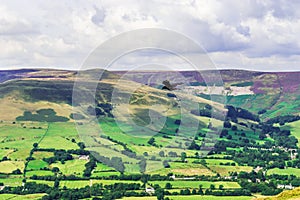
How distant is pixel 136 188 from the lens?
111 meters

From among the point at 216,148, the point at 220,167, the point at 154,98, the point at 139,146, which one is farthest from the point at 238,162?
the point at 154,98

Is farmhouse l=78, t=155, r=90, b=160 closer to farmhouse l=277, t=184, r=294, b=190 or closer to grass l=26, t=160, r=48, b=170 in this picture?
grass l=26, t=160, r=48, b=170

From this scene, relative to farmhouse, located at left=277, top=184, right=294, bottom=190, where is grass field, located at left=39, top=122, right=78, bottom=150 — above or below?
above

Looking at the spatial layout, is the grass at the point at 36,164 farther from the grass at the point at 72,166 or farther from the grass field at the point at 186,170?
the grass field at the point at 186,170

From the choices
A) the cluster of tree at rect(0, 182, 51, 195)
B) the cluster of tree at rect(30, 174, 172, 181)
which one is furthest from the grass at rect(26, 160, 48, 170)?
the cluster of tree at rect(0, 182, 51, 195)

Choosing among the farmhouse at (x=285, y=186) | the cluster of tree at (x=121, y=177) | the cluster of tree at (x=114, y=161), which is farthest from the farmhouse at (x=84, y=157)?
the farmhouse at (x=285, y=186)

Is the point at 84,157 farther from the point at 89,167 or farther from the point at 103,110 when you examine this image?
the point at 103,110

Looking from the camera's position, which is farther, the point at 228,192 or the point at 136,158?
the point at 228,192

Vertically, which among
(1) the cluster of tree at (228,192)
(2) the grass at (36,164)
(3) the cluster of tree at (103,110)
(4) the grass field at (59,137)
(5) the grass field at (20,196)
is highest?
(3) the cluster of tree at (103,110)

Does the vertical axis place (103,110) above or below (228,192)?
above

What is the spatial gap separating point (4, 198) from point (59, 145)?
60.1 m

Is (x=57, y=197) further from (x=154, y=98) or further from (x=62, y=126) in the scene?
(x=62, y=126)

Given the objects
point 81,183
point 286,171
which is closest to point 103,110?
point 81,183

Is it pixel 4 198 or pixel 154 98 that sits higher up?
pixel 154 98
